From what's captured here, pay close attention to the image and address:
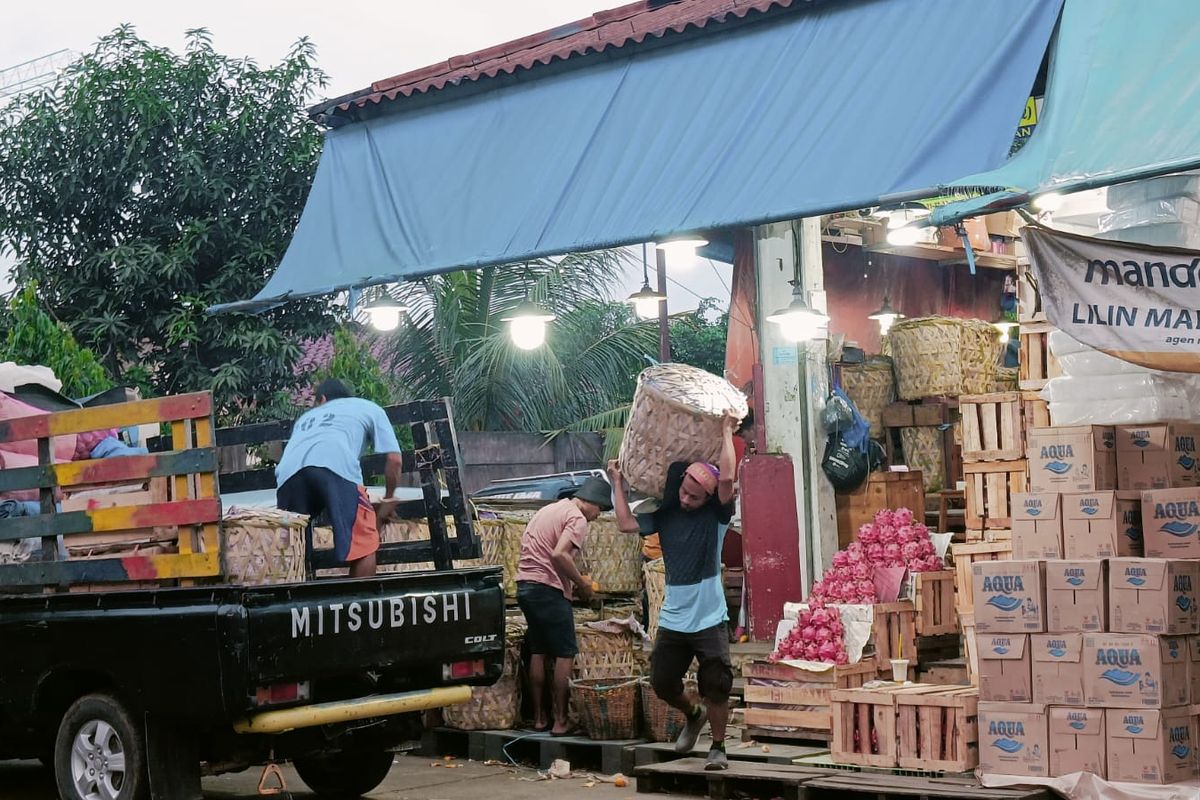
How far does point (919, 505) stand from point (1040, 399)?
3.47 metres

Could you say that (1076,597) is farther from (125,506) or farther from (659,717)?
(125,506)

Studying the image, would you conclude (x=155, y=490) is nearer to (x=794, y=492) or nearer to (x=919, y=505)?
(x=794, y=492)

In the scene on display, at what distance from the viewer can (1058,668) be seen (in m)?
8.00

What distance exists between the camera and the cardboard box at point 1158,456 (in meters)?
8.33

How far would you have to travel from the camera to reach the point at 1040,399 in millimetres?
10250

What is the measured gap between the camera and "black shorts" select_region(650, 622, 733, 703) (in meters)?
8.77

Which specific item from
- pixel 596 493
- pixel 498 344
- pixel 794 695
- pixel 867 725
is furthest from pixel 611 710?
pixel 498 344

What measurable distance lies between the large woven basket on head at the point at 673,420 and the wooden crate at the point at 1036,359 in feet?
7.72

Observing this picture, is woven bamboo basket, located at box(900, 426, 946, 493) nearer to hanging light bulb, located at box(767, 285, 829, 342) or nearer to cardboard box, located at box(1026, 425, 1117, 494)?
hanging light bulb, located at box(767, 285, 829, 342)

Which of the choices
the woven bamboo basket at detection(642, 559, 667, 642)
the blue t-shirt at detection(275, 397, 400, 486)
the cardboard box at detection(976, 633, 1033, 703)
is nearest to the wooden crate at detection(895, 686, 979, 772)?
the cardboard box at detection(976, 633, 1033, 703)

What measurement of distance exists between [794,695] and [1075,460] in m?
2.47

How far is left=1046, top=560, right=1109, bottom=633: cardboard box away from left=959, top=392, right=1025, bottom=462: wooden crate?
2.79 metres

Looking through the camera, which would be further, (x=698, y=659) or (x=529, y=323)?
(x=529, y=323)

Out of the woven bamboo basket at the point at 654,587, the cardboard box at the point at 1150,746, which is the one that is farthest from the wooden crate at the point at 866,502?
the cardboard box at the point at 1150,746
